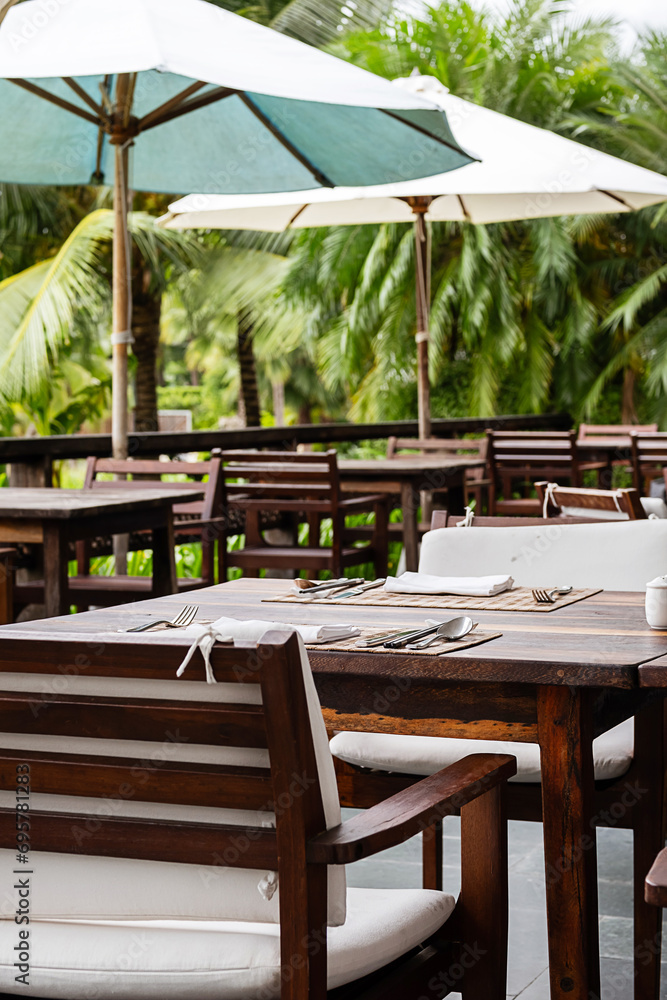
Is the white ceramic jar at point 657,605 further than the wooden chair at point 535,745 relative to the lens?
No

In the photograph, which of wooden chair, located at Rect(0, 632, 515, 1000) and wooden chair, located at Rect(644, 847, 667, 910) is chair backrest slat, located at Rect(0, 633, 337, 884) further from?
wooden chair, located at Rect(644, 847, 667, 910)

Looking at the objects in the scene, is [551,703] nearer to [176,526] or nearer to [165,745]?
[165,745]

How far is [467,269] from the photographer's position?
1396cm

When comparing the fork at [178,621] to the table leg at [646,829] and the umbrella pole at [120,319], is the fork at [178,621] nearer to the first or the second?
the table leg at [646,829]

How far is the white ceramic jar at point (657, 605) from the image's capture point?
6.41 ft

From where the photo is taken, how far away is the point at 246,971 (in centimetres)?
134

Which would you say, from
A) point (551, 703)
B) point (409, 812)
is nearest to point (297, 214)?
point (551, 703)

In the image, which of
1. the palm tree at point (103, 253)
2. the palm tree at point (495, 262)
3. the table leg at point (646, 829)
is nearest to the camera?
the table leg at point (646, 829)

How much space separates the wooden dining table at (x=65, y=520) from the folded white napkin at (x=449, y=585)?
1401 mm

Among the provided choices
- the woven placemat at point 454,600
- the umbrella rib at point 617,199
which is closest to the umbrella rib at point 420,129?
the umbrella rib at point 617,199

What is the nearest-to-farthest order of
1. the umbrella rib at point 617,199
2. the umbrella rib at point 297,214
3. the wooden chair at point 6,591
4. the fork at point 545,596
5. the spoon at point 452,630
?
the spoon at point 452,630, the fork at point 545,596, the wooden chair at point 6,591, the umbrella rib at point 617,199, the umbrella rib at point 297,214

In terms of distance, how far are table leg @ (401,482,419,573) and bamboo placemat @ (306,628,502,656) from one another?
142 inches

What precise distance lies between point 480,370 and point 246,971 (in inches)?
545

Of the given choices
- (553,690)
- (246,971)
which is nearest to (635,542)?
(553,690)
